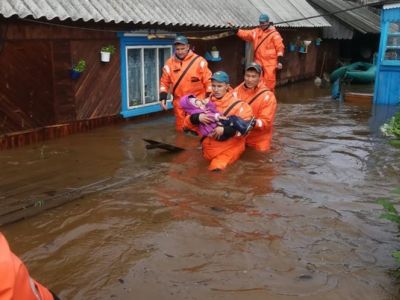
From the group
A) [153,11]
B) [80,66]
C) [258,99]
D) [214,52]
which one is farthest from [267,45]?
[80,66]

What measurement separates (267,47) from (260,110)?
4.46 meters

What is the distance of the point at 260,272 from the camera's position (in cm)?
376

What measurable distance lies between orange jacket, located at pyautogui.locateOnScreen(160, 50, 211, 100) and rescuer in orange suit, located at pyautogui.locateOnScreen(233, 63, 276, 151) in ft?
3.88

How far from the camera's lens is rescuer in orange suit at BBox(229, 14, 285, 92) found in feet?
35.0

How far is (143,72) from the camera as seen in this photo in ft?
33.7

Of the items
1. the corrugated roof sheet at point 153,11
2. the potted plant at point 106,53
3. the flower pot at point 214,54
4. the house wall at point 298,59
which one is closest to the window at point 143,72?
the potted plant at point 106,53

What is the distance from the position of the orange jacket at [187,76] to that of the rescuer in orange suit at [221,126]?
1729 mm

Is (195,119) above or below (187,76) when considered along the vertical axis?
below

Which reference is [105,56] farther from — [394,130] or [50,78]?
[394,130]

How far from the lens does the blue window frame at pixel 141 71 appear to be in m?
9.70

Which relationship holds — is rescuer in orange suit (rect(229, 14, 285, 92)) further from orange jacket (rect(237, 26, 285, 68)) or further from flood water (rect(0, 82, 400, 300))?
flood water (rect(0, 82, 400, 300))

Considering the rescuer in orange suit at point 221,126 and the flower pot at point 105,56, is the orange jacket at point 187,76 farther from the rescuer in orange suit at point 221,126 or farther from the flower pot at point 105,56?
the rescuer in orange suit at point 221,126

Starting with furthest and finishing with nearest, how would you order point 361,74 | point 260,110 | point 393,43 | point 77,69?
point 361,74 < point 393,43 < point 77,69 < point 260,110

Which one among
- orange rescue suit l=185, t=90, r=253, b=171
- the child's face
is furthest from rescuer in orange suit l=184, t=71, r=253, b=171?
the child's face
